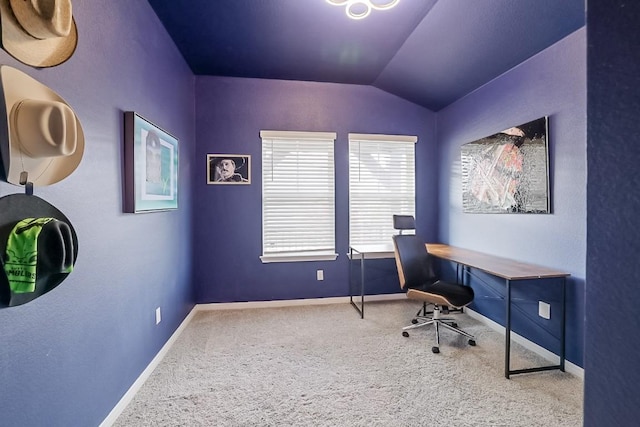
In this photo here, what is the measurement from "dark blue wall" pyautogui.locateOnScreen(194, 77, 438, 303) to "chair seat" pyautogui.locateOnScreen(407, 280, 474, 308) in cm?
104

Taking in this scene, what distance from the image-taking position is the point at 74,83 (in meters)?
1.35

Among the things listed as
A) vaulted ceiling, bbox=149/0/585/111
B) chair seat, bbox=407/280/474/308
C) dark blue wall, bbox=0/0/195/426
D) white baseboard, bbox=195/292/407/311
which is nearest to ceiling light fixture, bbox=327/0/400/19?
vaulted ceiling, bbox=149/0/585/111

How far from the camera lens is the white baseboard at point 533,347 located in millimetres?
2084

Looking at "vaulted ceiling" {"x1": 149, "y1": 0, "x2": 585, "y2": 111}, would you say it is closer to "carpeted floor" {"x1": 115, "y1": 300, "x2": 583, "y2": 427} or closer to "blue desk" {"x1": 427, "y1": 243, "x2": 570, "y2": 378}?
"blue desk" {"x1": 427, "y1": 243, "x2": 570, "y2": 378}

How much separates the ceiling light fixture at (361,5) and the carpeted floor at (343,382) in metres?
2.62

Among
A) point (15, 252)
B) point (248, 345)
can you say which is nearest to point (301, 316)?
point (248, 345)

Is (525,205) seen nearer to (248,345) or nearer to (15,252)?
(248,345)

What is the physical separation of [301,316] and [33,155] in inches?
102

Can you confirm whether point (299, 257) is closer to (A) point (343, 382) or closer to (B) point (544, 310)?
(A) point (343, 382)

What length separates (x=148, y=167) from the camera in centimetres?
203

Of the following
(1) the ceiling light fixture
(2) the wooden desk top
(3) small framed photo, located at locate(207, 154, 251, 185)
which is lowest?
(2) the wooden desk top

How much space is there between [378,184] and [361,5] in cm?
192

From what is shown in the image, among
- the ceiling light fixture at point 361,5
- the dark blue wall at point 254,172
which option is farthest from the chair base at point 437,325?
the ceiling light fixture at point 361,5

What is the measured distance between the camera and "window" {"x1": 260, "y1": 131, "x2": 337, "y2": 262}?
3396 mm
